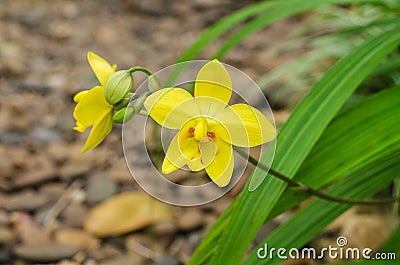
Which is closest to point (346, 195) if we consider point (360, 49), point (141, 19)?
point (360, 49)

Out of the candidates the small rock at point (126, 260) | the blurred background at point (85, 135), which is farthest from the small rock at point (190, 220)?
the small rock at point (126, 260)

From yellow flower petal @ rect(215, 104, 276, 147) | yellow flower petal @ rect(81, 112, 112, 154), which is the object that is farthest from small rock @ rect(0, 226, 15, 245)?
yellow flower petal @ rect(215, 104, 276, 147)

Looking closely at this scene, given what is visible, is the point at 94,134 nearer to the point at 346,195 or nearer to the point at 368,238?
the point at 346,195

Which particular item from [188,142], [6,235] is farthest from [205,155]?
[6,235]

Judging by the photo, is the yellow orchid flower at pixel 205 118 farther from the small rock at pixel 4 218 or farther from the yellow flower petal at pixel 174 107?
the small rock at pixel 4 218

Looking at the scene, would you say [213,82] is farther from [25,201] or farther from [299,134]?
[25,201]
